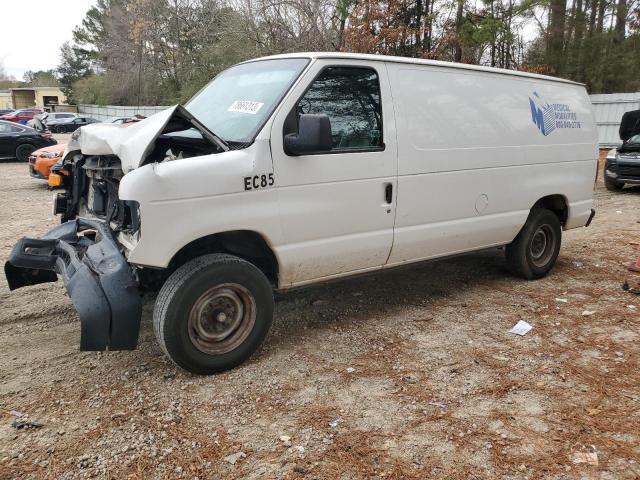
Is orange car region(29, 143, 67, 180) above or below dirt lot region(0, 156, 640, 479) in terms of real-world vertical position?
above

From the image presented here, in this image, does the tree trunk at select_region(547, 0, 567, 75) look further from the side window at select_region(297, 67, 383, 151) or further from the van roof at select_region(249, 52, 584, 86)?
the side window at select_region(297, 67, 383, 151)

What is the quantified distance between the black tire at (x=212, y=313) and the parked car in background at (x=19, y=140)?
58.0 feet

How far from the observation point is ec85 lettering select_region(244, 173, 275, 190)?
348cm

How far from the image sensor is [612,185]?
40.8 ft

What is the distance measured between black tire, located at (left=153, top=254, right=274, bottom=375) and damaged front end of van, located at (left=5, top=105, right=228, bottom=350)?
22cm

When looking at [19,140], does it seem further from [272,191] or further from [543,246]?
[543,246]

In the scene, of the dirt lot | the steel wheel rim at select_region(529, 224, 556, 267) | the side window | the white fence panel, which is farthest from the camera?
the white fence panel

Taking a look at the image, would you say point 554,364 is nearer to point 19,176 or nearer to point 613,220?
point 613,220

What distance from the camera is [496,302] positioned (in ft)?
16.8

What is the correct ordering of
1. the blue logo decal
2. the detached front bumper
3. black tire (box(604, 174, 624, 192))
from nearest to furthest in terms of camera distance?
1. the detached front bumper
2. the blue logo decal
3. black tire (box(604, 174, 624, 192))

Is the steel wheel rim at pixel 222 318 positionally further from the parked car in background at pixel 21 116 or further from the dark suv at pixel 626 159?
the parked car in background at pixel 21 116

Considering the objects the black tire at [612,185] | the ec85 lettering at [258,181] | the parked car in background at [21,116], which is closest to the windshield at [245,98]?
the ec85 lettering at [258,181]

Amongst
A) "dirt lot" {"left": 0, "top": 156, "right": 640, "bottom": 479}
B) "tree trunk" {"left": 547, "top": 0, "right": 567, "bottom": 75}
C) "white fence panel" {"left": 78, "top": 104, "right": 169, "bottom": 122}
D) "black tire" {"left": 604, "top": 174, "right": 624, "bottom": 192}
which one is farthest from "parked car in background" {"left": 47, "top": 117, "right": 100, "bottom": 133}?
"dirt lot" {"left": 0, "top": 156, "right": 640, "bottom": 479}

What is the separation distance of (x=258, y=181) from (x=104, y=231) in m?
1.27
